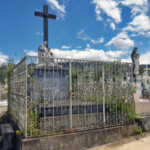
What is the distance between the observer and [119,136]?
4.57 meters

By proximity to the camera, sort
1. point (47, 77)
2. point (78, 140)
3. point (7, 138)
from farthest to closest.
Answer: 1. point (47, 77)
2. point (78, 140)
3. point (7, 138)

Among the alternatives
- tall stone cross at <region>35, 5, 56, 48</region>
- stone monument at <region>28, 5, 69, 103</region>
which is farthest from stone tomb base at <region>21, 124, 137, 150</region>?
tall stone cross at <region>35, 5, 56, 48</region>

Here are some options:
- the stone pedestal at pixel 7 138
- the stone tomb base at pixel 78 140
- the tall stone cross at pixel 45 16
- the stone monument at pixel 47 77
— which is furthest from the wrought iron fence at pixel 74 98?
the tall stone cross at pixel 45 16

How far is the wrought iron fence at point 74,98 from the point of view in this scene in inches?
146

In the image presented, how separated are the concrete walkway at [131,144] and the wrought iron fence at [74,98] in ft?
1.86

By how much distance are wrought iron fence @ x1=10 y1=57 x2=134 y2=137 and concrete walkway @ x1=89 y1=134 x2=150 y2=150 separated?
567mm

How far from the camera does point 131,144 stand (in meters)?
4.27

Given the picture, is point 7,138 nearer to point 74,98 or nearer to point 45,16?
point 74,98

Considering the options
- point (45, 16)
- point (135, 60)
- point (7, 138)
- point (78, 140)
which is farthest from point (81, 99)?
point (135, 60)

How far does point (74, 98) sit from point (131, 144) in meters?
2.19

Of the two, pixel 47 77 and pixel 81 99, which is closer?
pixel 81 99

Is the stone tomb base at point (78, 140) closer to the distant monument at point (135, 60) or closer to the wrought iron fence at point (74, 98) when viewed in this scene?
the wrought iron fence at point (74, 98)

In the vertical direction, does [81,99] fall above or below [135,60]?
below

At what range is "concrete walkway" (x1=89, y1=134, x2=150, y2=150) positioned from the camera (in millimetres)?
4016
